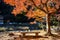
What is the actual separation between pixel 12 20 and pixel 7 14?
1.28 m

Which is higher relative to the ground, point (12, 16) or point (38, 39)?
point (12, 16)

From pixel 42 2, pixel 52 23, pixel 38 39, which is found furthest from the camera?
pixel 52 23

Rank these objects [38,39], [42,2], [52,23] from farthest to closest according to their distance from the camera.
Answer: [52,23], [42,2], [38,39]

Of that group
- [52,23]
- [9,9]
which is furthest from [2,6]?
[52,23]

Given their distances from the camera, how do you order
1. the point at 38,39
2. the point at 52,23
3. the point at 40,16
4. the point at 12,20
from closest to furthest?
the point at 38,39, the point at 40,16, the point at 52,23, the point at 12,20

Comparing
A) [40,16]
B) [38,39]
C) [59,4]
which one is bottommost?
[38,39]

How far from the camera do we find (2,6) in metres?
19.3

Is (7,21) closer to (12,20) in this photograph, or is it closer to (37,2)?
(12,20)

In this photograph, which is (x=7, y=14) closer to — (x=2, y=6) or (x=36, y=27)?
(x=2, y=6)

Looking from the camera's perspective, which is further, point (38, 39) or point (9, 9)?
point (9, 9)

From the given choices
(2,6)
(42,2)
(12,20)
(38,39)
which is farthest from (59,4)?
(2,6)

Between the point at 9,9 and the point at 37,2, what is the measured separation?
8.09 m

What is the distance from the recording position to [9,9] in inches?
760

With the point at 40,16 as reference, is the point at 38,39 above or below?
below
